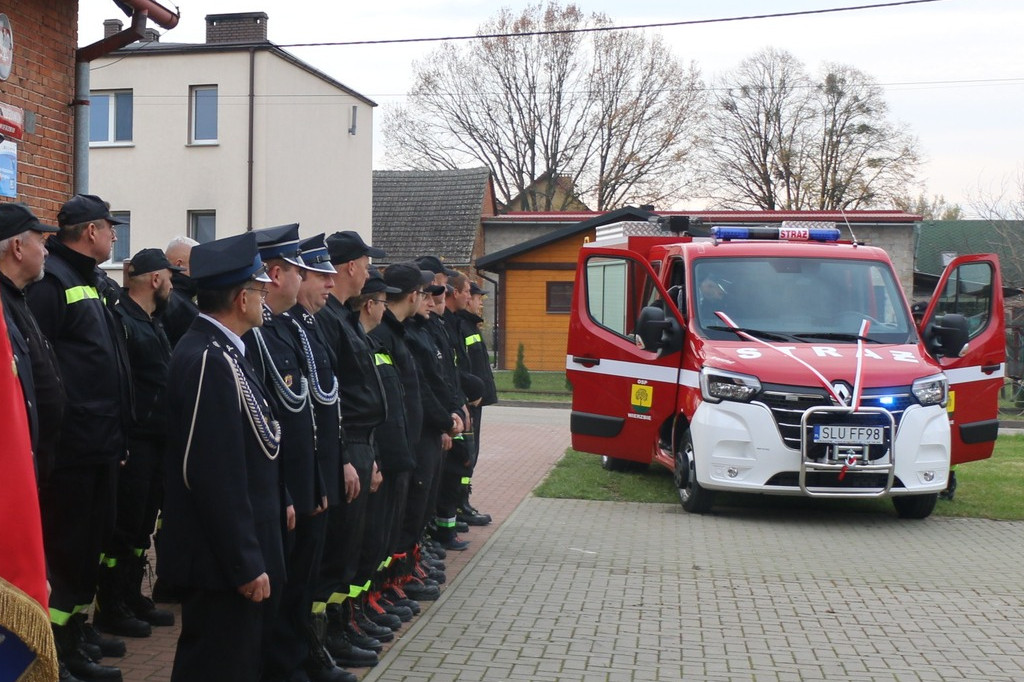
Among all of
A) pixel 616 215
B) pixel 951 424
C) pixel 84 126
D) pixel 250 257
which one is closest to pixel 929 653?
pixel 250 257

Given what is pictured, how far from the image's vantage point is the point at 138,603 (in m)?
6.40

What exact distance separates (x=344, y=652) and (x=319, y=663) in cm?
38

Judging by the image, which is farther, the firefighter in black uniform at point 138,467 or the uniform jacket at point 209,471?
the firefighter in black uniform at point 138,467

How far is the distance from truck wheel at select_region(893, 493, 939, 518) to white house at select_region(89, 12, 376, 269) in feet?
70.6

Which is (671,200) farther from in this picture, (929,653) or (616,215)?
(929,653)

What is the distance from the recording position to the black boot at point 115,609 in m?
6.13

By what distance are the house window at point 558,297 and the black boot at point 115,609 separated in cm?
2855

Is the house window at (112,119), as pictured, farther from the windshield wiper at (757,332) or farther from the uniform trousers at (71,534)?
the uniform trousers at (71,534)

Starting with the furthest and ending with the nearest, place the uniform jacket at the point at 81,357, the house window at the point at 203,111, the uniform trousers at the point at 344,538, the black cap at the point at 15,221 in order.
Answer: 1. the house window at the point at 203,111
2. the uniform trousers at the point at 344,538
3. the uniform jacket at the point at 81,357
4. the black cap at the point at 15,221

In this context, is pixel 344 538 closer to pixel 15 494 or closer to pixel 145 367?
pixel 145 367

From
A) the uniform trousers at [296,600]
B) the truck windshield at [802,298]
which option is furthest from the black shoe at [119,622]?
the truck windshield at [802,298]

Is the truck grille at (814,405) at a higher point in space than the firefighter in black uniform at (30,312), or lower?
lower

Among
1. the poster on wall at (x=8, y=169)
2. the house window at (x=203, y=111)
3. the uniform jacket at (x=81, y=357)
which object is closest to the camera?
the uniform jacket at (x=81, y=357)

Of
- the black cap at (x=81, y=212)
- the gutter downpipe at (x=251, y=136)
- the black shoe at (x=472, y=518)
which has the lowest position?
the black shoe at (x=472, y=518)
